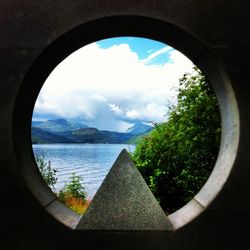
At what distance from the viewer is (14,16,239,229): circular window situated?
411 cm

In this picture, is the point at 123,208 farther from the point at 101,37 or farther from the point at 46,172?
the point at 46,172

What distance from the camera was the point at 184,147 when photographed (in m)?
8.14

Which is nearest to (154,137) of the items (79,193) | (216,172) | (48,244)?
(79,193)

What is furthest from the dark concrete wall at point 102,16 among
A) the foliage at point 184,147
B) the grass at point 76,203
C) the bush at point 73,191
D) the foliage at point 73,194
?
the bush at point 73,191

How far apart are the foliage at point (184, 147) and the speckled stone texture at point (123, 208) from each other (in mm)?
3500

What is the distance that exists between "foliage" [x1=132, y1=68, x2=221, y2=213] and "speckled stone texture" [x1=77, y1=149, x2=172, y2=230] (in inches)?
138

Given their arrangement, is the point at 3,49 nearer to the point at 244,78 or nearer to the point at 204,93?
the point at 244,78

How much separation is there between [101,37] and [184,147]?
4.38 metres

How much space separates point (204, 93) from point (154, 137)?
212 cm

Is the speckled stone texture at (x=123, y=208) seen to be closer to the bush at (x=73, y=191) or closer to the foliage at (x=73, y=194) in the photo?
the foliage at (x=73, y=194)

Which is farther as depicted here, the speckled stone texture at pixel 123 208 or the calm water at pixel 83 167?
the calm water at pixel 83 167

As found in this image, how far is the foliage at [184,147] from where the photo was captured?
740 centimetres

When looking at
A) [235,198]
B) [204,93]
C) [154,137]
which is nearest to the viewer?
[235,198]

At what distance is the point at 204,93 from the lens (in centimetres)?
763
